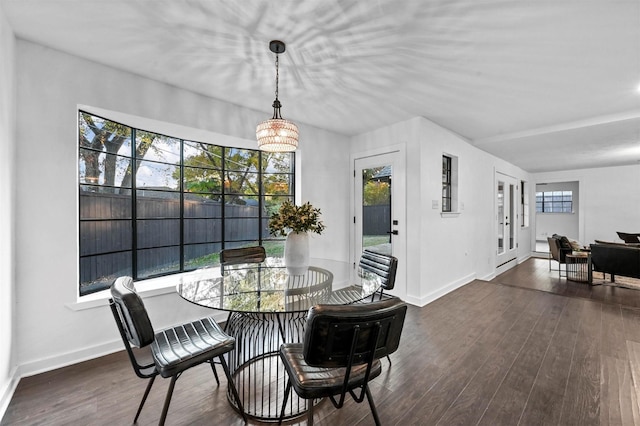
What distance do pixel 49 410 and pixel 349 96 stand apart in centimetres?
350

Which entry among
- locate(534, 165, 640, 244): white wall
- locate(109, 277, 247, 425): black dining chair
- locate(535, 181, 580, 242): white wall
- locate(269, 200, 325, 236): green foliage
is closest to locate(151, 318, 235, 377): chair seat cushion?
locate(109, 277, 247, 425): black dining chair

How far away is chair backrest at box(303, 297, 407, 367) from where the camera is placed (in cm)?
114

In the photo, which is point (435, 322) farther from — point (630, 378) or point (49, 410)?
point (49, 410)

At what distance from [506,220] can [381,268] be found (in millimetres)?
5555

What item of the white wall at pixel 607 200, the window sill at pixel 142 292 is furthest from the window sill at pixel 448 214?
the white wall at pixel 607 200

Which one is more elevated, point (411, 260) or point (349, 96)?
point (349, 96)

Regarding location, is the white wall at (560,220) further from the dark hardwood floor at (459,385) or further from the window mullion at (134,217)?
the window mullion at (134,217)

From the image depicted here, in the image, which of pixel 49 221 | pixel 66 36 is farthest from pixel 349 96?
pixel 49 221

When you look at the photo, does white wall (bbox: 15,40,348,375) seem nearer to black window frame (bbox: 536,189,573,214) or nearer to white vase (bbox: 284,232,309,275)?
white vase (bbox: 284,232,309,275)

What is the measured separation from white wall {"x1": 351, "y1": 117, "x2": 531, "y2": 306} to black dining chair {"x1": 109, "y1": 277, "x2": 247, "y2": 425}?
2794 mm

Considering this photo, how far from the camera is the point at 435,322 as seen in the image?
10.2 ft

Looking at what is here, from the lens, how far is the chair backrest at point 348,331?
1.14 metres

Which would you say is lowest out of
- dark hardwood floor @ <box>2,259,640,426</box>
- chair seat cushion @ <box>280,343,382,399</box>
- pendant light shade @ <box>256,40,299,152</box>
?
dark hardwood floor @ <box>2,259,640,426</box>

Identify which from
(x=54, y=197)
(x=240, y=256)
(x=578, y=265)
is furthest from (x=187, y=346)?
(x=578, y=265)
